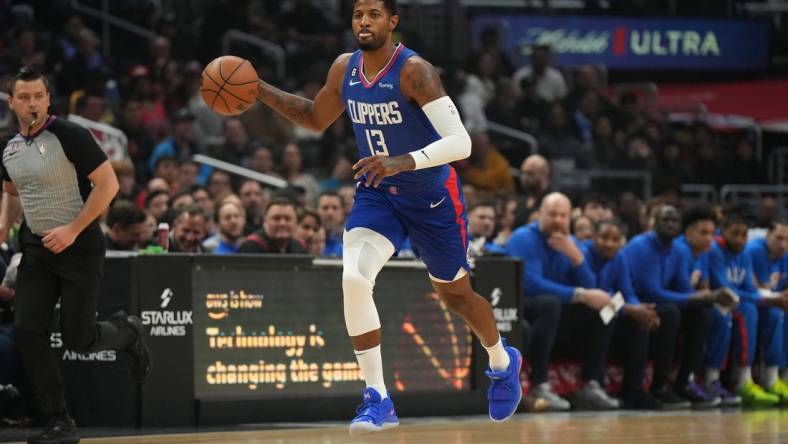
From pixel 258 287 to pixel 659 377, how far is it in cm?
420

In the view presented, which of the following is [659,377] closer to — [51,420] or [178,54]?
[51,420]

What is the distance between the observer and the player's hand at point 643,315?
11828 mm

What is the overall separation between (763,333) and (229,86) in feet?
23.7

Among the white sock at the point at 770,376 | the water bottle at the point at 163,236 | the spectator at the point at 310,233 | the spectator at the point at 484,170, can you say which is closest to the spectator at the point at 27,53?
the spectator at the point at 484,170

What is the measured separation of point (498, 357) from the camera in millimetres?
8156

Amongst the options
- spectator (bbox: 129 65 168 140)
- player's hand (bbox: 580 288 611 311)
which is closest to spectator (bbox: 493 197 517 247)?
player's hand (bbox: 580 288 611 311)

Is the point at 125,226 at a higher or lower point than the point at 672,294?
higher

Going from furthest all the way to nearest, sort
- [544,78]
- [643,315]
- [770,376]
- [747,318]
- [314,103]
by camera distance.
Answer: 1. [544,78]
2. [770,376]
3. [747,318]
4. [643,315]
5. [314,103]

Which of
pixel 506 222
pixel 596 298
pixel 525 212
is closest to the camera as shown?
pixel 596 298

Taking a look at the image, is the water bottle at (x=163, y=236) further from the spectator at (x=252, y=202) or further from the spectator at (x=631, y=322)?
the spectator at (x=631, y=322)

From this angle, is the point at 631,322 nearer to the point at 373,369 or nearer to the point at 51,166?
the point at 373,369

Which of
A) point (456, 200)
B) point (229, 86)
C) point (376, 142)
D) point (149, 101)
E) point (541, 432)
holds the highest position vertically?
point (149, 101)

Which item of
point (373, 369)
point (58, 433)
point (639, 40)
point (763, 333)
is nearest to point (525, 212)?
point (763, 333)

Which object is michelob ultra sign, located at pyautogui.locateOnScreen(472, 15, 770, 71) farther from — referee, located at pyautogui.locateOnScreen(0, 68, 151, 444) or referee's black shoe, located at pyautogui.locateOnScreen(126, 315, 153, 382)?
referee, located at pyautogui.locateOnScreen(0, 68, 151, 444)
